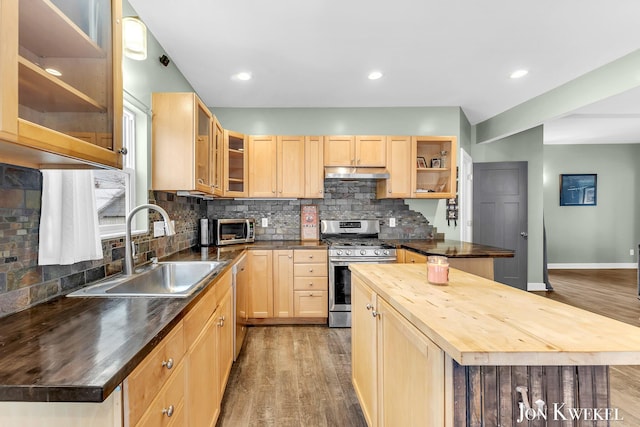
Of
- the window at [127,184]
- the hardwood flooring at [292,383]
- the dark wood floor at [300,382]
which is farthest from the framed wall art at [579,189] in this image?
the window at [127,184]

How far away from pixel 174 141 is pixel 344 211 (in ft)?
7.37

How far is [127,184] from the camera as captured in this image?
2174 mm

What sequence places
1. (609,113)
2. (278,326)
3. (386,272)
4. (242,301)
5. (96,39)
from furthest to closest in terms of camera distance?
1. (609,113)
2. (278,326)
3. (242,301)
4. (386,272)
5. (96,39)

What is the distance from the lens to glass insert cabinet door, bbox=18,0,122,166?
82cm

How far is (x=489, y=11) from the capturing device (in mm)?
2072

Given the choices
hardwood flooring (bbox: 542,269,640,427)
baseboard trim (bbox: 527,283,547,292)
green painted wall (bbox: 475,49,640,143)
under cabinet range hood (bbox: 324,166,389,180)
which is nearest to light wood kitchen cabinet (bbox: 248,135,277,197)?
under cabinet range hood (bbox: 324,166,389,180)

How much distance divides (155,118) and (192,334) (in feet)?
5.83

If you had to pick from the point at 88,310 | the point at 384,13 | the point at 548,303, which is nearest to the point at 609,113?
the point at 384,13

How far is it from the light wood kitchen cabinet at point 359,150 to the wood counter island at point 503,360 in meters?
2.59

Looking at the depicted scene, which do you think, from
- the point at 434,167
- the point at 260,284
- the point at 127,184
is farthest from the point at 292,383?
the point at 434,167

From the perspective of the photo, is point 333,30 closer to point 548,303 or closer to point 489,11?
point 489,11

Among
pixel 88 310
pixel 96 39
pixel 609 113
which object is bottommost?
pixel 88 310

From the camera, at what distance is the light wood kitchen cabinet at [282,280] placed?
3.34 m

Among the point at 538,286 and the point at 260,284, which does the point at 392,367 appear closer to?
the point at 260,284
